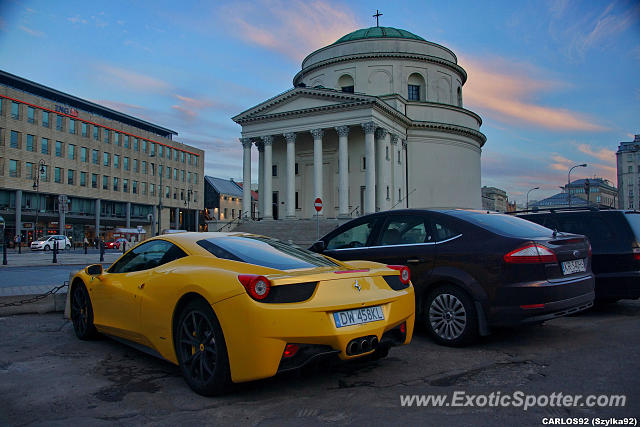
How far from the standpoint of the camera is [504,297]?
508 cm

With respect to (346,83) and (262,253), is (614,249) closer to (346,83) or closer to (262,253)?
(262,253)

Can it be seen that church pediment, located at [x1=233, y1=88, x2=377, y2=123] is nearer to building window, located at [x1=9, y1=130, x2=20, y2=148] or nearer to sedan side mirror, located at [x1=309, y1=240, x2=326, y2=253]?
building window, located at [x1=9, y1=130, x2=20, y2=148]

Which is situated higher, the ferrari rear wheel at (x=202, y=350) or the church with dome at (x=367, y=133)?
the church with dome at (x=367, y=133)

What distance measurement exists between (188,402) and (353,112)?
37926mm

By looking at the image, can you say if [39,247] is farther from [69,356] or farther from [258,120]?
[69,356]

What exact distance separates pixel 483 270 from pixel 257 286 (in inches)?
110

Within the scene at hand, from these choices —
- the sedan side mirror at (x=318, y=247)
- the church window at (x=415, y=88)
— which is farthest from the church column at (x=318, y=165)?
the sedan side mirror at (x=318, y=247)

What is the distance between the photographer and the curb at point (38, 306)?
7512 mm

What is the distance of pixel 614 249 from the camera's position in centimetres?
712

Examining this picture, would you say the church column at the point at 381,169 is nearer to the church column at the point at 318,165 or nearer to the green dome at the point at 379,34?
the church column at the point at 318,165

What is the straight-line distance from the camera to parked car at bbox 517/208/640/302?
695 cm

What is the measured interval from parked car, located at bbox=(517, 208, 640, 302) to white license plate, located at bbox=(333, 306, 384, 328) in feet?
15.7

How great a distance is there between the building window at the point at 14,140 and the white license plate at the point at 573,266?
194ft
